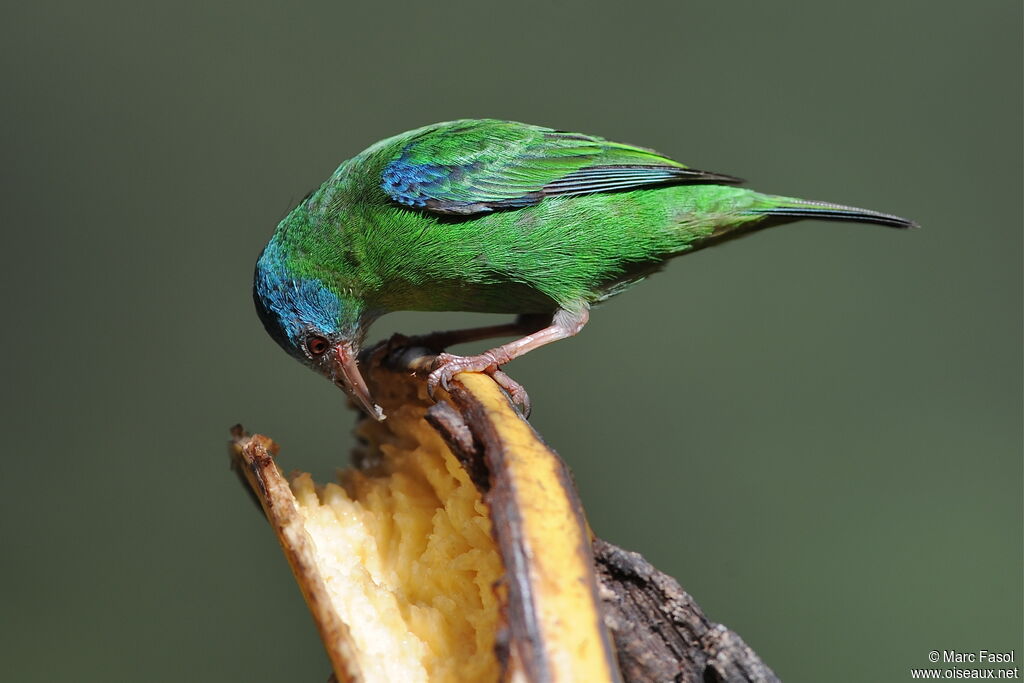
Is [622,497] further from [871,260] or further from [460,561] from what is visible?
[460,561]

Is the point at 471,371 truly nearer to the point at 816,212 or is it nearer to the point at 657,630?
the point at 657,630

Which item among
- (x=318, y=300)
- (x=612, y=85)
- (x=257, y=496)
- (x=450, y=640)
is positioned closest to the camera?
(x=450, y=640)

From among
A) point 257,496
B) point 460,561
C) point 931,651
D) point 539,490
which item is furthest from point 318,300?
point 931,651

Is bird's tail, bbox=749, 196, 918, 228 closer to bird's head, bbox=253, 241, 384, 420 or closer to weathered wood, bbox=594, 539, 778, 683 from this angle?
bird's head, bbox=253, 241, 384, 420

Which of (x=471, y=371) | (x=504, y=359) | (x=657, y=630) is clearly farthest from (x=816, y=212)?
(x=657, y=630)

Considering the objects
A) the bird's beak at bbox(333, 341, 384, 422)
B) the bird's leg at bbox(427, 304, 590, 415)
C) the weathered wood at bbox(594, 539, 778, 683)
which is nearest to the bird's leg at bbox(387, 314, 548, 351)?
the bird's beak at bbox(333, 341, 384, 422)
